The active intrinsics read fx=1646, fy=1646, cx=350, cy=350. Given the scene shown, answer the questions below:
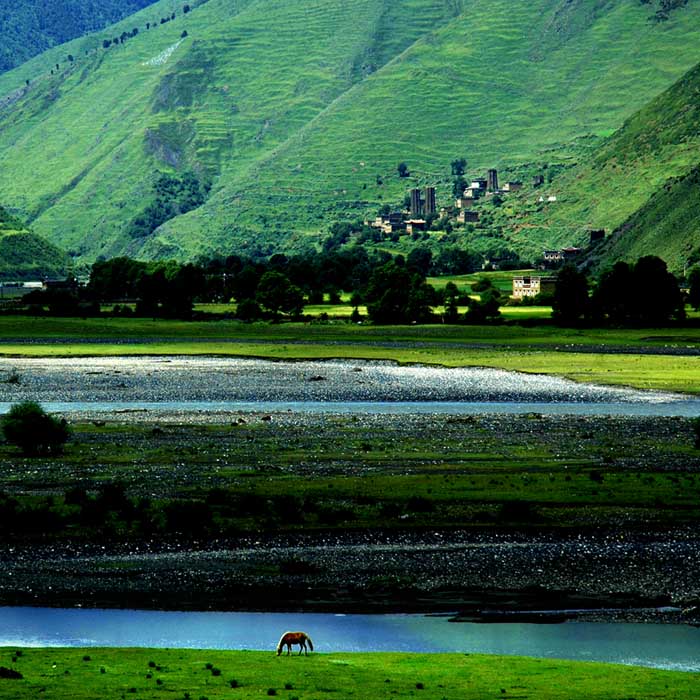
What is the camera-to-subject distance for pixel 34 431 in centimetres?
7319

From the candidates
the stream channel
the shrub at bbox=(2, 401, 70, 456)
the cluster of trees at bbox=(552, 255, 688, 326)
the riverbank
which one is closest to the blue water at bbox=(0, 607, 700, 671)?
the stream channel

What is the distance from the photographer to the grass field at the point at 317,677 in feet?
110

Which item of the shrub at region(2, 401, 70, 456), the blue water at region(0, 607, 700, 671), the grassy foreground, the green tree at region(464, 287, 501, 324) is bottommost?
the blue water at region(0, 607, 700, 671)

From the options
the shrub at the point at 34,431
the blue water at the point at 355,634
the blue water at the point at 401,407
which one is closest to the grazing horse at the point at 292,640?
the blue water at the point at 355,634

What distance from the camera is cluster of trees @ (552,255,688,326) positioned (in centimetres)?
17562

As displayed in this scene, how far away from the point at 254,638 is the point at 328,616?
2.59m

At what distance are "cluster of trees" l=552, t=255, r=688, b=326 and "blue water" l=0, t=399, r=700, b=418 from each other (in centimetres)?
7515

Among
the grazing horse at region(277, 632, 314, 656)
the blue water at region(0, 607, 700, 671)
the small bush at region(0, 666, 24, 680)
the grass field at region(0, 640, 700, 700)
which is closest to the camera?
the grass field at region(0, 640, 700, 700)

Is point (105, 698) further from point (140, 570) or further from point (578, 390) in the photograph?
point (578, 390)

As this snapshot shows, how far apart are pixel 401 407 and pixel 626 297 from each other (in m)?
87.4

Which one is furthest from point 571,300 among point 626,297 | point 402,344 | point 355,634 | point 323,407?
point 355,634

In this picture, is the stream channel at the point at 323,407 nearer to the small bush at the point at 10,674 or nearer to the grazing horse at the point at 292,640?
the grazing horse at the point at 292,640

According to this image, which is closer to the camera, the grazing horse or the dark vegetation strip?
the grazing horse

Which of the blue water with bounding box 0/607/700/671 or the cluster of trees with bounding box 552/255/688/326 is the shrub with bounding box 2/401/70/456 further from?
the cluster of trees with bounding box 552/255/688/326
